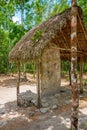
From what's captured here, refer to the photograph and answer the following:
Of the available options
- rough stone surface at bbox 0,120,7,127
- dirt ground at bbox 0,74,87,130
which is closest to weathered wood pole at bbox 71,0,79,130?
dirt ground at bbox 0,74,87,130

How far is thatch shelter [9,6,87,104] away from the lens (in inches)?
352

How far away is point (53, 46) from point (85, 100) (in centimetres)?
306

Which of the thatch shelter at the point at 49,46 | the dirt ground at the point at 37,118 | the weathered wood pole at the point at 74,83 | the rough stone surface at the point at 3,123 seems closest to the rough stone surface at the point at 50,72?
the thatch shelter at the point at 49,46

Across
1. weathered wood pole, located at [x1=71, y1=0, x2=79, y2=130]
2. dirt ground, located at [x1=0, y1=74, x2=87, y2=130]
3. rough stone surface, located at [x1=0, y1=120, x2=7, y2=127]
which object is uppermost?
weathered wood pole, located at [x1=71, y1=0, x2=79, y2=130]

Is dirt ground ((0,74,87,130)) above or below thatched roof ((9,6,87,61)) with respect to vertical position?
below

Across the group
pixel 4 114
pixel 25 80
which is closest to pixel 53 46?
pixel 4 114

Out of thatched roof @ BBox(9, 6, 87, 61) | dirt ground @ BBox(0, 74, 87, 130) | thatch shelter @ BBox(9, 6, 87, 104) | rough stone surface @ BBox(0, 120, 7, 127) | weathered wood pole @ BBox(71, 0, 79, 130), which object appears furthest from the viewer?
thatch shelter @ BBox(9, 6, 87, 104)

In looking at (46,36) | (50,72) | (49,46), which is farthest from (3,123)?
(49,46)

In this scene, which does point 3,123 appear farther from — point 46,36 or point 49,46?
point 49,46

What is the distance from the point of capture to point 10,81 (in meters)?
18.8

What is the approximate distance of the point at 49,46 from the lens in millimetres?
10664

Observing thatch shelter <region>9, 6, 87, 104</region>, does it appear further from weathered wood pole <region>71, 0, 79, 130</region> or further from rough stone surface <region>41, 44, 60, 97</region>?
weathered wood pole <region>71, 0, 79, 130</region>

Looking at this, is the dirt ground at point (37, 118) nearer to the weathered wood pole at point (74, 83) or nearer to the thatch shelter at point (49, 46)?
the weathered wood pole at point (74, 83)

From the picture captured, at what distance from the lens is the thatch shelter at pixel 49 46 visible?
352 inches
